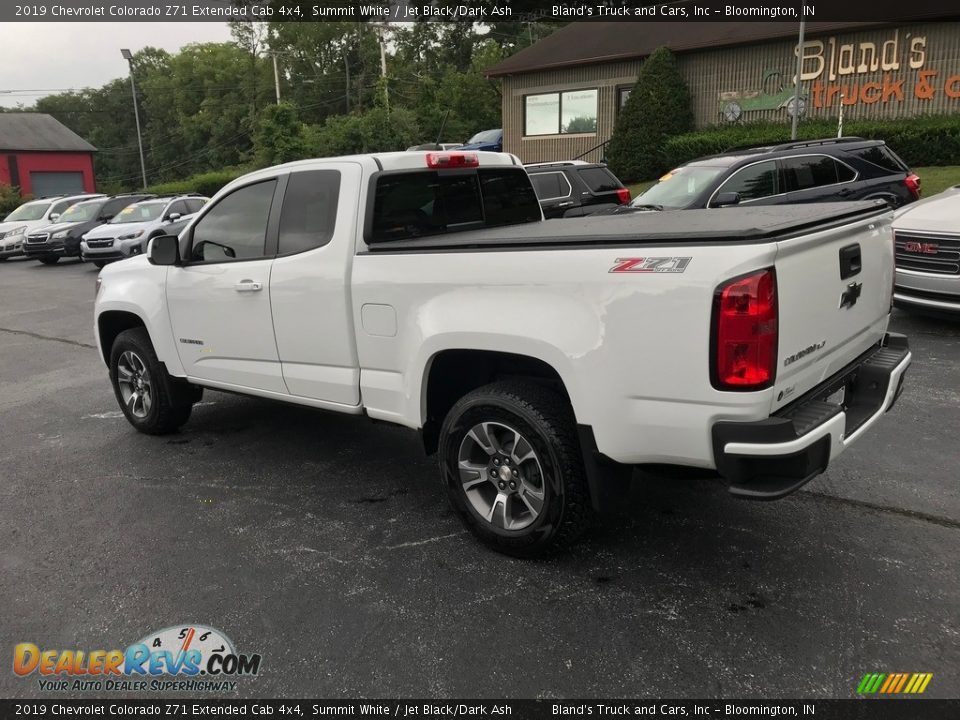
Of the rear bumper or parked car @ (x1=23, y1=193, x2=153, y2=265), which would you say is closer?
the rear bumper

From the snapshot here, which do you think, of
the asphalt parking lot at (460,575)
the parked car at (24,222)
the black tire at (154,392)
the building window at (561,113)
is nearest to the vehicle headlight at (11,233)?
the parked car at (24,222)

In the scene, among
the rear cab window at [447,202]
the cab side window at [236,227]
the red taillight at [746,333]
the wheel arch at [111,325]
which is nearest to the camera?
the red taillight at [746,333]

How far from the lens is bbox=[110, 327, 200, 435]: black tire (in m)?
5.44

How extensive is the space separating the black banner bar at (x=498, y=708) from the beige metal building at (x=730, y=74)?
21.8 meters

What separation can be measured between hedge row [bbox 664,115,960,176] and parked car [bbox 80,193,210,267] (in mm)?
12923

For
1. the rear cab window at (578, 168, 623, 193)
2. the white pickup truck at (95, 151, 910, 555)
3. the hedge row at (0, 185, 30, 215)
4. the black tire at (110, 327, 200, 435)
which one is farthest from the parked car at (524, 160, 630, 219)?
the hedge row at (0, 185, 30, 215)

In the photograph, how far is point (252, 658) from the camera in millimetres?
2975

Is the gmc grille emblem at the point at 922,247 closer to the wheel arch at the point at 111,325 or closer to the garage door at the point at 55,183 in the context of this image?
the wheel arch at the point at 111,325

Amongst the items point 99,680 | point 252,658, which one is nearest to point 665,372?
point 252,658

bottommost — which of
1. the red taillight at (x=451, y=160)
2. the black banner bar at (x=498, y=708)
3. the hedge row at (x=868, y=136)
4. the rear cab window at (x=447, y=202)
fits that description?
the black banner bar at (x=498, y=708)

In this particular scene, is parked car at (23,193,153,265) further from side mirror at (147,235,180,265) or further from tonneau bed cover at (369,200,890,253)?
tonneau bed cover at (369,200,890,253)

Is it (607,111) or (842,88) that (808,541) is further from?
(607,111)

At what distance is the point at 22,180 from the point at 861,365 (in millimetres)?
54182

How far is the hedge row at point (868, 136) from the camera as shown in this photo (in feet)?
60.9
